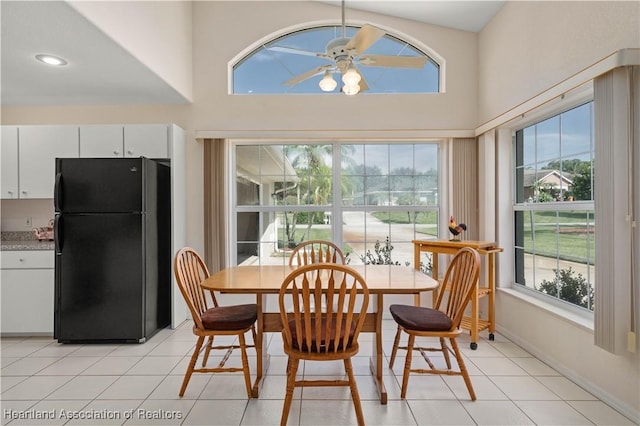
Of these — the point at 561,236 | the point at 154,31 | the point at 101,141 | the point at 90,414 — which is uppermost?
the point at 154,31

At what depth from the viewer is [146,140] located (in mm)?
3436

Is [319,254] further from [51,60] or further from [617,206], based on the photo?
[51,60]

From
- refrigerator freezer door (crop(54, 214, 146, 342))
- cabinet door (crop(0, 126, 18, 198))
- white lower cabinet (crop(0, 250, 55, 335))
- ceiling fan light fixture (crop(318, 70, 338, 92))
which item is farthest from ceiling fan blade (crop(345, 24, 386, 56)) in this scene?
cabinet door (crop(0, 126, 18, 198))

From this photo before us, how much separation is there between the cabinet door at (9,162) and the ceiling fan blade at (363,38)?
3.50 metres

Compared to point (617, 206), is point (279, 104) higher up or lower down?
higher up

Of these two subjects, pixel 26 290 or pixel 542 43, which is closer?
pixel 542 43

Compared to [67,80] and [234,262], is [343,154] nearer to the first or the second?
[234,262]

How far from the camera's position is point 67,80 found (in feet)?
9.97

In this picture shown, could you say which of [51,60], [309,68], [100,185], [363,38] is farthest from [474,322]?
[51,60]

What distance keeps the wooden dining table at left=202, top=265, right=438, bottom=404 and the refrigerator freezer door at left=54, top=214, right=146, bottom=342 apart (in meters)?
1.16

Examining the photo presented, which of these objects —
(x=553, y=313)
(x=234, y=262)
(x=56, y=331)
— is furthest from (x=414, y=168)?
(x=56, y=331)

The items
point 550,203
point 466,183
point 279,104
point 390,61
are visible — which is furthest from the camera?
point 279,104

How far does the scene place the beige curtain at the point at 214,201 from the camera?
369cm

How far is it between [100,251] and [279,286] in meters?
1.96
